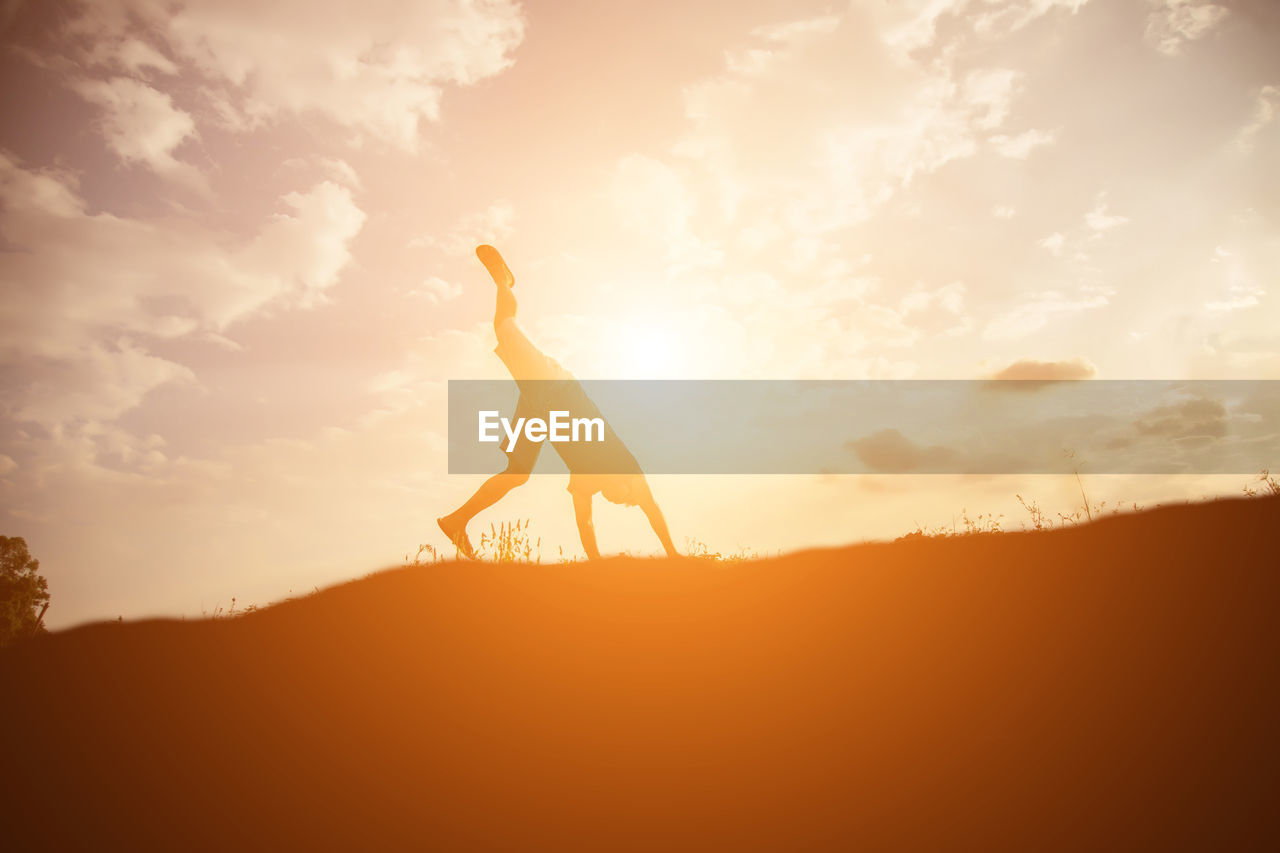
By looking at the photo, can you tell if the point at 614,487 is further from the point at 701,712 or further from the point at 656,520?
the point at 701,712

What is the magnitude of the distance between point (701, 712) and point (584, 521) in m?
4.03

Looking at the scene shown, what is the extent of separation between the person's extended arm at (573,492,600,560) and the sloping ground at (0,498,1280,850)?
1524 millimetres

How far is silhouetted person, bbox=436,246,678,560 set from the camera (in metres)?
8.22

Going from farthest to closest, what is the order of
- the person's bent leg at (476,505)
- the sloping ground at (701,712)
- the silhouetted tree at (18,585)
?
the silhouetted tree at (18,585) < the person's bent leg at (476,505) < the sloping ground at (701,712)

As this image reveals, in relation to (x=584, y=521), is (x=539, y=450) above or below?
above

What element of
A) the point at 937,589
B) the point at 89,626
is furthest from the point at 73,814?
the point at 937,589

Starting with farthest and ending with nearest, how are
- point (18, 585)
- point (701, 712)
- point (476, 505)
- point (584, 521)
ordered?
point (18, 585) < point (584, 521) < point (476, 505) < point (701, 712)

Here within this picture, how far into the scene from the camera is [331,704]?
5188 millimetres

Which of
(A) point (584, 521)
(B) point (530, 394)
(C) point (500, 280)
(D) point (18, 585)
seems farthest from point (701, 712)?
(D) point (18, 585)

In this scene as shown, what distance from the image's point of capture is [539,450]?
845 centimetres

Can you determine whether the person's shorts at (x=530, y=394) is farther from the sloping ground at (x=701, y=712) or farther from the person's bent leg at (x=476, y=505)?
the sloping ground at (x=701, y=712)

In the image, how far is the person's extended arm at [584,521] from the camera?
860 cm

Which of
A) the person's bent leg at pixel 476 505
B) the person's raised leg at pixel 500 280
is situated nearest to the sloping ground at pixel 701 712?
the person's bent leg at pixel 476 505

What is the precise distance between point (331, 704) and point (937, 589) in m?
5.85
